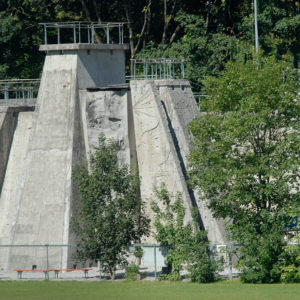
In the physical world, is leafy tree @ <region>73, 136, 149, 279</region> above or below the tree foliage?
below

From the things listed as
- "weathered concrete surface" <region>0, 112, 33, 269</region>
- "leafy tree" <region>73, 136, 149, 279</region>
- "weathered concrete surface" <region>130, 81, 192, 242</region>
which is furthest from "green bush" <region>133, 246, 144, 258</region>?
"weathered concrete surface" <region>0, 112, 33, 269</region>

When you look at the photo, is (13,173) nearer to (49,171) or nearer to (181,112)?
(49,171)

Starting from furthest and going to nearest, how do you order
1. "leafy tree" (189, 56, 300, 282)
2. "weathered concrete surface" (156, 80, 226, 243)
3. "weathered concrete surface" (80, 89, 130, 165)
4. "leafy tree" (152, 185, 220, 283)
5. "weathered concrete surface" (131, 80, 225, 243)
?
"weathered concrete surface" (80, 89, 130, 165)
"weathered concrete surface" (156, 80, 226, 243)
"weathered concrete surface" (131, 80, 225, 243)
"leafy tree" (152, 185, 220, 283)
"leafy tree" (189, 56, 300, 282)

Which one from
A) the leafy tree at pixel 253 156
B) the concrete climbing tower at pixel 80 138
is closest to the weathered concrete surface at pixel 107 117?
the concrete climbing tower at pixel 80 138

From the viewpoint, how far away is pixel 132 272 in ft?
98.4

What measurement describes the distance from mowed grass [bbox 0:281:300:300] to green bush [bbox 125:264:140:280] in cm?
37

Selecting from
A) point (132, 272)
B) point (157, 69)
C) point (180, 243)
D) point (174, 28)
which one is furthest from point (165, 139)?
point (174, 28)

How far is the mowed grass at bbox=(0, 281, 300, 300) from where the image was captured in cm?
2558

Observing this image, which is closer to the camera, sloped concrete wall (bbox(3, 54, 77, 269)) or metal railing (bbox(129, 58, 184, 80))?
sloped concrete wall (bbox(3, 54, 77, 269))

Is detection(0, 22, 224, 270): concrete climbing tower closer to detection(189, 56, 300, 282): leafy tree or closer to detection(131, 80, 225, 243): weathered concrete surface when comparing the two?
detection(131, 80, 225, 243): weathered concrete surface

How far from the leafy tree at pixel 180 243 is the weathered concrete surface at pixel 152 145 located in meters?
1.68

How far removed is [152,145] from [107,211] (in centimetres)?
402

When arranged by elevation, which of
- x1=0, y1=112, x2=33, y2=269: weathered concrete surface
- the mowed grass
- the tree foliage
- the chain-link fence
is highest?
the tree foliage

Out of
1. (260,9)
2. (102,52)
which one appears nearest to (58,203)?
(102,52)
